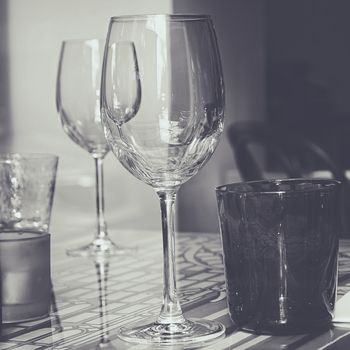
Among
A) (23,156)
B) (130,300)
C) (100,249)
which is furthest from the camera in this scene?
(100,249)

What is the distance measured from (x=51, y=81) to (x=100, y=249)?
1.42m

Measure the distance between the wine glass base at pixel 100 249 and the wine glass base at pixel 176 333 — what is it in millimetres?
412

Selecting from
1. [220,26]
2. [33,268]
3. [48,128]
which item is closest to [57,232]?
[33,268]

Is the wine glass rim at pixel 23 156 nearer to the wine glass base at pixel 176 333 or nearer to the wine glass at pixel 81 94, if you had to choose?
the wine glass at pixel 81 94

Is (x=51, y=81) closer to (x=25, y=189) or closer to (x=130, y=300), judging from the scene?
(x=25, y=189)

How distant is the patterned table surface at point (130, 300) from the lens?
0.67 m

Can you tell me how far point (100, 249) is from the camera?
3.75 feet

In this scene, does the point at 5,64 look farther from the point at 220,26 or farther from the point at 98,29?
the point at 220,26

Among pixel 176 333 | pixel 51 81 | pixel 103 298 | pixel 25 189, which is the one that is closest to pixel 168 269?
pixel 176 333

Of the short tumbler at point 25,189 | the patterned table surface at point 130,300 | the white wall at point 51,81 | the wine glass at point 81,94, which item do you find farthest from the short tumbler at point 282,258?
the white wall at point 51,81

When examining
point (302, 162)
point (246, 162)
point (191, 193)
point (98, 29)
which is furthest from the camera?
point (191, 193)

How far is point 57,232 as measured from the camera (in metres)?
1.38

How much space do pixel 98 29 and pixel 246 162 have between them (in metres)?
0.75

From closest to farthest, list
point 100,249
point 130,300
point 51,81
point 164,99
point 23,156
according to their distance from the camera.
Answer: point 164,99
point 130,300
point 23,156
point 100,249
point 51,81
